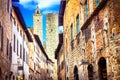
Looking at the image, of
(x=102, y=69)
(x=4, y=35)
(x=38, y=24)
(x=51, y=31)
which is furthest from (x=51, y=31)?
(x=102, y=69)

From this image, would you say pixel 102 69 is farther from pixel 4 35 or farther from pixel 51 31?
pixel 51 31

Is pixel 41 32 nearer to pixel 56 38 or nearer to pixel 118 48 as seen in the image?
pixel 56 38

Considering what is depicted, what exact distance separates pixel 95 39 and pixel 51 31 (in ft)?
194

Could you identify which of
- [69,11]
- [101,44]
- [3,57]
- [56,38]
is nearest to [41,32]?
[56,38]

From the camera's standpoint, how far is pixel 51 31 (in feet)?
250

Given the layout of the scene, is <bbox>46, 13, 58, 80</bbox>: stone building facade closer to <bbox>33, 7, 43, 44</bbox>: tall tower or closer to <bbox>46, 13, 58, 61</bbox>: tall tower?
<bbox>46, 13, 58, 61</bbox>: tall tower

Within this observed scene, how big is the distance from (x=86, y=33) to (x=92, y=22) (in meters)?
2.03

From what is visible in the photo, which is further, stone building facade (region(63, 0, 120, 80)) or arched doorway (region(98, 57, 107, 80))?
arched doorway (region(98, 57, 107, 80))

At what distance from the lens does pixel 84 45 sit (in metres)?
20.2

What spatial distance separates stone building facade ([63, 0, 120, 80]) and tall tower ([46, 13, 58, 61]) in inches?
1947

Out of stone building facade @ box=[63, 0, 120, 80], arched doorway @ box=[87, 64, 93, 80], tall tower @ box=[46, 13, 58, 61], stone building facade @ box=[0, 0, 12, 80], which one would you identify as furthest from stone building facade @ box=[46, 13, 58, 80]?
arched doorway @ box=[87, 64, 93, 80]

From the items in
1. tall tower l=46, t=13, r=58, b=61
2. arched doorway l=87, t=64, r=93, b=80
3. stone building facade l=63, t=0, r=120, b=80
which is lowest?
arched doorway l=87, t=64, r=93, b=80

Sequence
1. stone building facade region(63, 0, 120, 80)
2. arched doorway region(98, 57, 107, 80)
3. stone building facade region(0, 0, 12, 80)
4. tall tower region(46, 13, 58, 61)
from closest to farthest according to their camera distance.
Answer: stone building facade region(63, 0, 120, 80) → arched doorway region(98, 57, 107, 80) → stone building facade region(0, 0, 12, 80) → tall tower region(46, 13, 58, 61)

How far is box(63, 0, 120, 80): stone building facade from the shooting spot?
14.0 m
